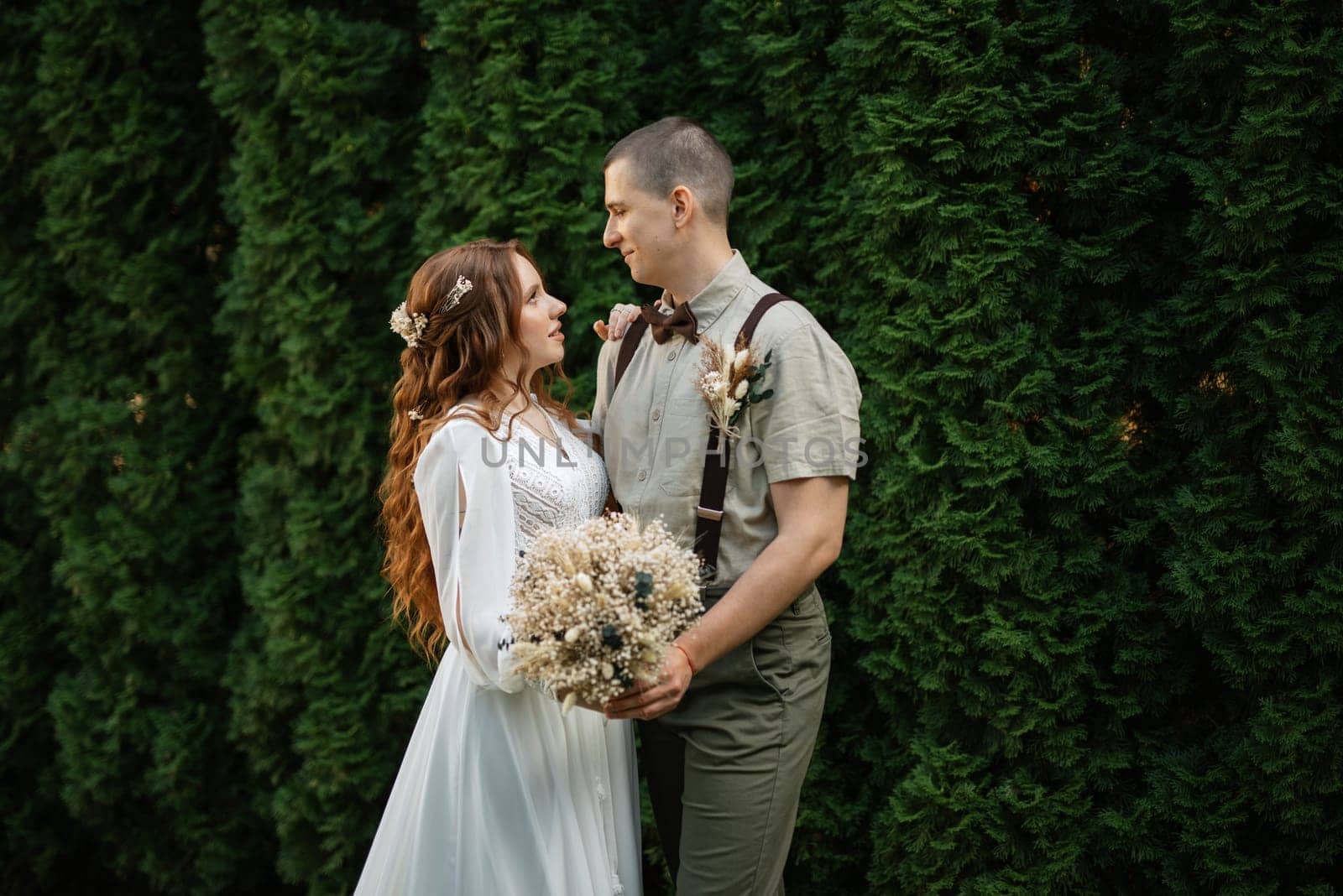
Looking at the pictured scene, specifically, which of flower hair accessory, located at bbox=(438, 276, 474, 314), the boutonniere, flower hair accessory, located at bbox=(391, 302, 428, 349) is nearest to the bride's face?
flower hair accessory, located at bbox=(438, 276, 474, 314)

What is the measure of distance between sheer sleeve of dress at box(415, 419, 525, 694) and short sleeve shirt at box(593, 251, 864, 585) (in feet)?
1.27

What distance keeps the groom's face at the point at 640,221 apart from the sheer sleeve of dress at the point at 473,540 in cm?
66

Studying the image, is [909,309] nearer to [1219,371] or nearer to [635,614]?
[1219,371]

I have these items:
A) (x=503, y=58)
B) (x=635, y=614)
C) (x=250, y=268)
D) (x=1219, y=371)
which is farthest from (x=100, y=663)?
(x=1219, y=371)

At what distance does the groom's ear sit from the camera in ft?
9.04

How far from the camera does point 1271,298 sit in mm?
2980

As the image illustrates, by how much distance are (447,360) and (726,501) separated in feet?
2.99

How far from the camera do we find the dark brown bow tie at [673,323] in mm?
2779

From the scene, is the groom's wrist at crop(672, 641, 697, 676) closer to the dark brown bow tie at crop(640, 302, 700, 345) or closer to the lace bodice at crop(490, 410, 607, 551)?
the lace bodice at crop(490, 410, 607, 551)

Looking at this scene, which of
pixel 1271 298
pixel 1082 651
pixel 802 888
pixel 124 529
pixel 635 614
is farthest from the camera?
pixel 124 529

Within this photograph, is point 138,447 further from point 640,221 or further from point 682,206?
point 682,206

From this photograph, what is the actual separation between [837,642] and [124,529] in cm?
357

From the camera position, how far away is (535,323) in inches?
115

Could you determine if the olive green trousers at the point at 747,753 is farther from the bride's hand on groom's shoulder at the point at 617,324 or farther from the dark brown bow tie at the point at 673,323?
the bride's hand on groom's shoulder at the point at 617,324
